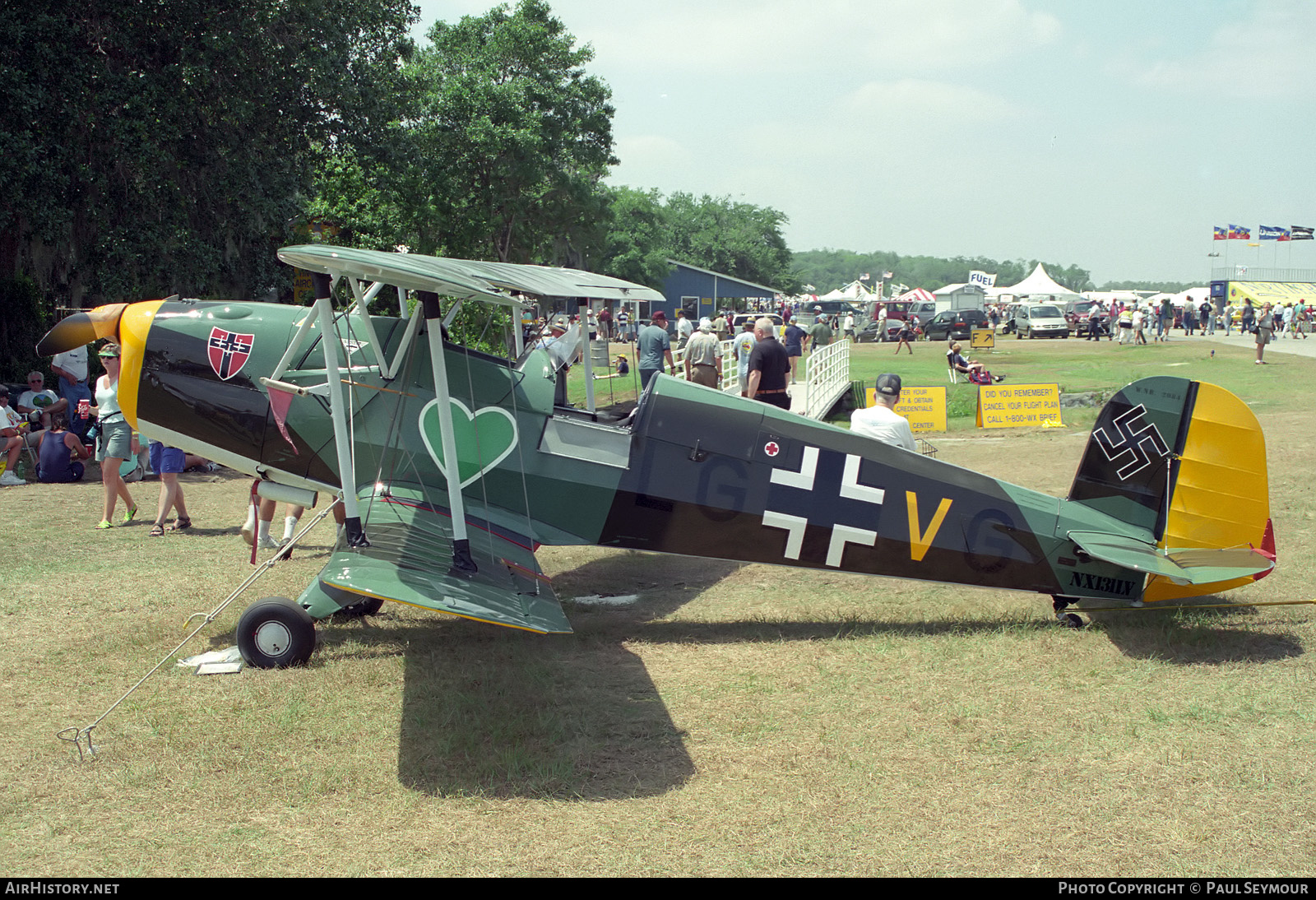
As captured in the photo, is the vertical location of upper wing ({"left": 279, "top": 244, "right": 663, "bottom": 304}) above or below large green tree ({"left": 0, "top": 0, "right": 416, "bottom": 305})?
below

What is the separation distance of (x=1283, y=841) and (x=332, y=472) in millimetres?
5560

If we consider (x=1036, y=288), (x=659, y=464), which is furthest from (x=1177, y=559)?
(x=1036, y=288)

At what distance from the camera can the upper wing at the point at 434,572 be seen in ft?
15.1

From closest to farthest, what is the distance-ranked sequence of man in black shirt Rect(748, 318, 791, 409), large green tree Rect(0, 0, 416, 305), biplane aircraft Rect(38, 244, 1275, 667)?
biplane aircraft Rect(38, 244, 1275, 667), man in black shirt Rect(748, 318, 791, 409), large green tree Rect(0, 0, 416, 305)

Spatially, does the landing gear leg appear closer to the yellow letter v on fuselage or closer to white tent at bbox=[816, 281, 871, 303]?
the yellow letter v on fuselage

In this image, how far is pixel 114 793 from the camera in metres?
4.15

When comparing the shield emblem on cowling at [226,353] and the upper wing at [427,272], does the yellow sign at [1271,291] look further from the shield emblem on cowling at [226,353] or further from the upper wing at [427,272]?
the shield emblem on cowling at [226,353]

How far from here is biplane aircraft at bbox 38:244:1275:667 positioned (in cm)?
600

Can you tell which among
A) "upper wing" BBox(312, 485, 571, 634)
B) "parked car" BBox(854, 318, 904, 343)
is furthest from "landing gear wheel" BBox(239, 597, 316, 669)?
"parked car" BBox(854, 318, 904, 343)

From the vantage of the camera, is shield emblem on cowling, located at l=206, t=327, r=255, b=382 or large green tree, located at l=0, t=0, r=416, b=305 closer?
shield emblem on cowling, located at l=206, t=327, r=255, b=382

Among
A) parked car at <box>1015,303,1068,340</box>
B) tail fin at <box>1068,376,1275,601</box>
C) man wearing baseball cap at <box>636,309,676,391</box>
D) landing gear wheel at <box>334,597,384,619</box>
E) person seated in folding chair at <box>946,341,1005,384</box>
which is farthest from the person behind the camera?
parked car at <box>1015,303,1068,340</box>

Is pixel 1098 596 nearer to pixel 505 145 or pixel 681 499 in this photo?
pixel 681 499

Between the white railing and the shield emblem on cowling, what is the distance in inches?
358

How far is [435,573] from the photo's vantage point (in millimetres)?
5145
